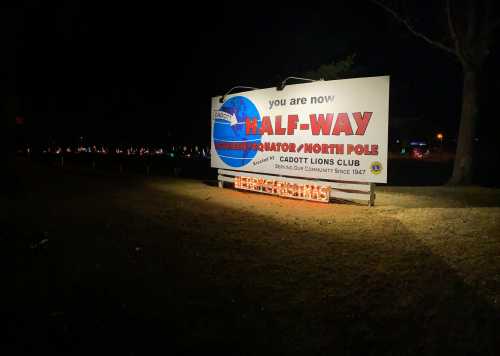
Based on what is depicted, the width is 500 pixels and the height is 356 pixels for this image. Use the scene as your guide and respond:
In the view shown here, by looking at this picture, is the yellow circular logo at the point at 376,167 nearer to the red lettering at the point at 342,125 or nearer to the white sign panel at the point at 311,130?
the white sign panel at the point at 311,130

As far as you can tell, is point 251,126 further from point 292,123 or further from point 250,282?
point 250,282

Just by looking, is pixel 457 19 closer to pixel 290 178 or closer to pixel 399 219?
pixel 290 178

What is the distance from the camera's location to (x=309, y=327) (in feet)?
14.4

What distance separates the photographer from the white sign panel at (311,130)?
11312mm

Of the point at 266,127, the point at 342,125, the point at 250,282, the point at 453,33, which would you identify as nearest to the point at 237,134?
the point at 266,127

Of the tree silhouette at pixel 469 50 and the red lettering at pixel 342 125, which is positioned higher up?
the tree silhouette at pixel 469 50

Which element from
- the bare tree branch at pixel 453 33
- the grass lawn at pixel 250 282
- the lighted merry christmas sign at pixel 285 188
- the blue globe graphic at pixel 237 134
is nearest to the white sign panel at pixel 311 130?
the blue globe graphic at pixel 237 134

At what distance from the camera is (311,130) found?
42.6ft

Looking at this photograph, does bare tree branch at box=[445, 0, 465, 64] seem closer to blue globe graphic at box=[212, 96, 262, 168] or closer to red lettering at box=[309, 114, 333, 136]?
red lettering at box=[309, 114, 333, 136]

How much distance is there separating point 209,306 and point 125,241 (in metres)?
2.96

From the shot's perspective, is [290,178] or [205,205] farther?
[290,178]

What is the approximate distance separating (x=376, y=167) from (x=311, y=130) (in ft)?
8.55

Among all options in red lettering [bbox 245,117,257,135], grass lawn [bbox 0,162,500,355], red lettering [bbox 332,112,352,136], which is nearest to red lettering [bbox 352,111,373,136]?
red lettering [bbox 332,112,352,136]

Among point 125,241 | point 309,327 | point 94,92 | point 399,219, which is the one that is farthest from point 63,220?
point 94,92
